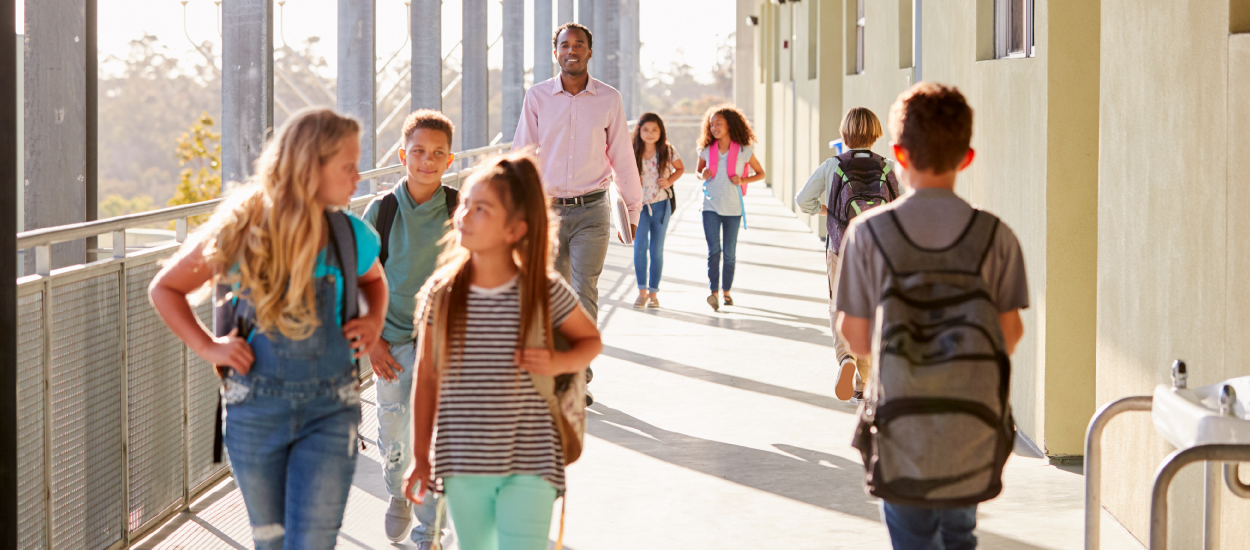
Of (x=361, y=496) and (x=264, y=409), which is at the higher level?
(x=264, y=409)

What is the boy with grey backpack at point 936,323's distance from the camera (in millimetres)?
2754

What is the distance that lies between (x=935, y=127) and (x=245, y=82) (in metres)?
4.66

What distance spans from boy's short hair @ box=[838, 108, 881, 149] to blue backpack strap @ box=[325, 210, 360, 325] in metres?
4.17

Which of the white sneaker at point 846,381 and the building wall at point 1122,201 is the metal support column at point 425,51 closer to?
the building wall at point 1122,201

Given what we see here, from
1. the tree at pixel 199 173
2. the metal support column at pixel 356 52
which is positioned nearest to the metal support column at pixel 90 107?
the metal support column at pixel 356 52

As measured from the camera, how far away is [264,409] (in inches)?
117

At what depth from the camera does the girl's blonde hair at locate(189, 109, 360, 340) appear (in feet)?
9.72

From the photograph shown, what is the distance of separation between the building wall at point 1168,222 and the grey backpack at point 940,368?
1403mm

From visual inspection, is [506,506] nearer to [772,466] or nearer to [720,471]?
[720,471]

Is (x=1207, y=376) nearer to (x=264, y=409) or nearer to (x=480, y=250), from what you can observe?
(x=480, y=250)

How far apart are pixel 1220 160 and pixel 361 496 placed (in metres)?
3.41

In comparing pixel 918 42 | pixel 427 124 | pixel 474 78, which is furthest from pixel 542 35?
pixel 427 124

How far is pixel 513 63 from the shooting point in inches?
733

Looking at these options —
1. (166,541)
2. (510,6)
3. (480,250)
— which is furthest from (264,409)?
(510,6)
